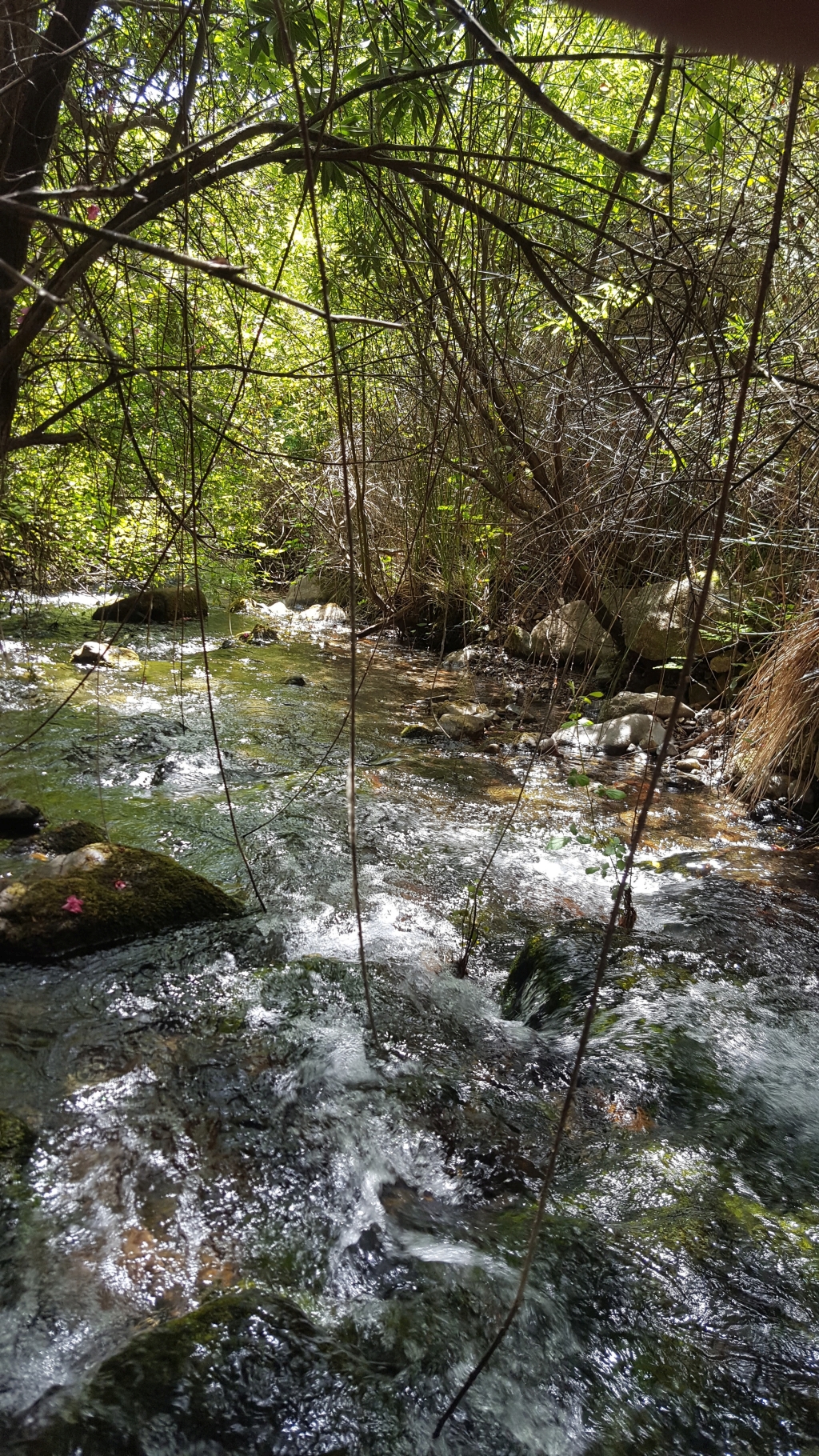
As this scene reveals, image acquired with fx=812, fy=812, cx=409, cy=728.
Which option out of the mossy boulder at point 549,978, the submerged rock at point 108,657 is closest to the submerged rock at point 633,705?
the mossy boulder at point 549,978

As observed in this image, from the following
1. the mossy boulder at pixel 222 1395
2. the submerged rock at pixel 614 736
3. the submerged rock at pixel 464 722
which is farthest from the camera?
the submerged rock at pixel 464 722

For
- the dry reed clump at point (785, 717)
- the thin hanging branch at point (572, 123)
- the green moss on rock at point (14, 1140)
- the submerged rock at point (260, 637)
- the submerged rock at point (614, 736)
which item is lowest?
the green moss on rock at point (14, 1140)

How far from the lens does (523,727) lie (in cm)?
707

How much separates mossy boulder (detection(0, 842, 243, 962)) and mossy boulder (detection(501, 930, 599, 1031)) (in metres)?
1.19

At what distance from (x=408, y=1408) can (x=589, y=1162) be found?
88 cm

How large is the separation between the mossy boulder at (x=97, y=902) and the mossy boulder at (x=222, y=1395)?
64.6 inches

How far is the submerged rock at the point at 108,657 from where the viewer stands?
23.3 ft

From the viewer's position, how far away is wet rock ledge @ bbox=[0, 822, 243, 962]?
2.93 metres

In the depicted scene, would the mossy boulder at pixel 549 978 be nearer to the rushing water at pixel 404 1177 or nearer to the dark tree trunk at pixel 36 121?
the rushing water at pixel 404 1177

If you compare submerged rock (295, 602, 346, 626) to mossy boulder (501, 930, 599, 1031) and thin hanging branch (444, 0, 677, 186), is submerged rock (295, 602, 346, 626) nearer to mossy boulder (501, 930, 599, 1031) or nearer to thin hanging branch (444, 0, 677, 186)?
mossy boulder (501, 930, 599, 1031)

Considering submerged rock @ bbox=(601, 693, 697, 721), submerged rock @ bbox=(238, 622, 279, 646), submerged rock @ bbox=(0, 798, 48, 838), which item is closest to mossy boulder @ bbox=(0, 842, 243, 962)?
submerged rock @ bbox=(0, 798, 48, 838)

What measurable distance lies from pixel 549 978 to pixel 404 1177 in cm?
106

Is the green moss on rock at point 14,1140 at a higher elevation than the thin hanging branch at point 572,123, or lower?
lower

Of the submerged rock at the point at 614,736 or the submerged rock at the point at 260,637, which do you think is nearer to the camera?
the submerged rock at the point at 614,736
